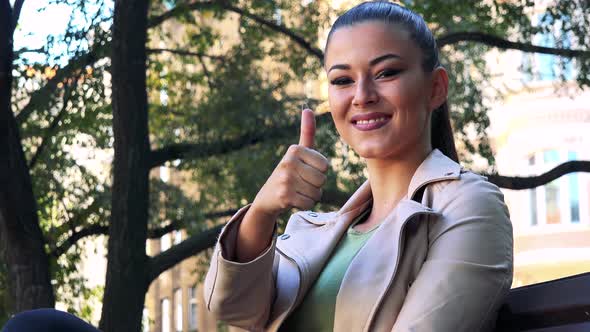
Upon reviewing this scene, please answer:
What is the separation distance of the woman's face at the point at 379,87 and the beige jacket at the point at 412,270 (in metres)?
0.11

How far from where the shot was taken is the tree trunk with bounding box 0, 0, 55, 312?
924 centimetres

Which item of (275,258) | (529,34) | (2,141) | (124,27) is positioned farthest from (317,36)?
(275,258)

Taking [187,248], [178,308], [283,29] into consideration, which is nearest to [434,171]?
[187,248]

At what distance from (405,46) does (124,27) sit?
26.0 feet

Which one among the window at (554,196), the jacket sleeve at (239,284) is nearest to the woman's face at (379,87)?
the jacket sleeve at (239,284)

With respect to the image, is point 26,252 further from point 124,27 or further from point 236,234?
point 236,234

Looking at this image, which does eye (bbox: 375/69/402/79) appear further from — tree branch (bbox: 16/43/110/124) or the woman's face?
tree branch (bbox: 16/43/110/124)

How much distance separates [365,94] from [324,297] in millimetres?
487

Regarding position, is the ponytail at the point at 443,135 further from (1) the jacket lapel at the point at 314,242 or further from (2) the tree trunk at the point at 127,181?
(2) the tree trunk at the point at 127,181

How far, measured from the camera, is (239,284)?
109 inches

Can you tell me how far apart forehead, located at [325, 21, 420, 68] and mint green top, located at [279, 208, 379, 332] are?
16.5 inches

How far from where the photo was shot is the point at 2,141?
9352 millimetres

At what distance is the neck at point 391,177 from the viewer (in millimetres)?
2838

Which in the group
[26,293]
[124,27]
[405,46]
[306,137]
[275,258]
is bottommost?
[26,293]
